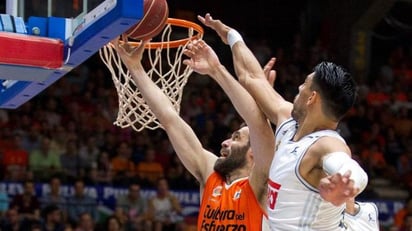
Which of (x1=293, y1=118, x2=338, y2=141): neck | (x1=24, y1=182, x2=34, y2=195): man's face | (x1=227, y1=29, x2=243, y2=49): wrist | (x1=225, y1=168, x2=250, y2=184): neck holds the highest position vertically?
(x1=227, y1=29, x2=243, y2=49): wrist

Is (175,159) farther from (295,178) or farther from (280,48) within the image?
(295,178)

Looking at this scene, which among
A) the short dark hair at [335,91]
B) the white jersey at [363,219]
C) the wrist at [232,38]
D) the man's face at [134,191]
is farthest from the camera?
the man's face at [134,191]

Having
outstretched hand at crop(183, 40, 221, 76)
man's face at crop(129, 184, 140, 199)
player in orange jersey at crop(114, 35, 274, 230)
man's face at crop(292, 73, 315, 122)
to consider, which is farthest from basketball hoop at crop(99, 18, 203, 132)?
man's face at crop(129, 184, 140, 199)

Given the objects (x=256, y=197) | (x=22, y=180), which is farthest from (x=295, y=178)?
(x=22, y=180)

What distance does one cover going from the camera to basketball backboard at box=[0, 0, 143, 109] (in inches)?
140

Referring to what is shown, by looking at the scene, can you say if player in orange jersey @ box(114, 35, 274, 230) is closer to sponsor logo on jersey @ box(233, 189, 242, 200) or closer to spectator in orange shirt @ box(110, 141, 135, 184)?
sponsor logo on jersey @ box(233, 189, 242, 200)

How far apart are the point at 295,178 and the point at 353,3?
12000 millimetres

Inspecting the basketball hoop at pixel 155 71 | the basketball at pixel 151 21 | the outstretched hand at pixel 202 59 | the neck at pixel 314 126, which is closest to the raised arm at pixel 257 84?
the outstretched hand at pixel 202 59

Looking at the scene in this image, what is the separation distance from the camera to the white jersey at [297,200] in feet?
10.9

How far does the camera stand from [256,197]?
4.39 m

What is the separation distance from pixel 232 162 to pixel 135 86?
0.72 m

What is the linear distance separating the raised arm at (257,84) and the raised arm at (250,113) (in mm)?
39

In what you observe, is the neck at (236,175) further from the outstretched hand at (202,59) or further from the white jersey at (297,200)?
the white jersey at (297,200)

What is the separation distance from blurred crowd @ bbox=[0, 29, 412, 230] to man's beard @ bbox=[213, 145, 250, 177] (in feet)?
13.9
